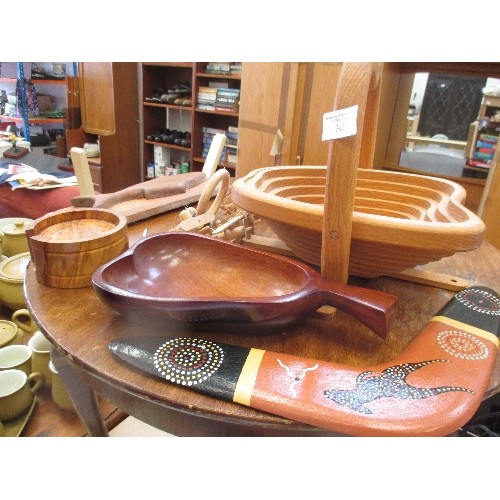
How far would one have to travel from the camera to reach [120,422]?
3.28ft

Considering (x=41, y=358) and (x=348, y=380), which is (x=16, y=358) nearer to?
(x=41, y=358)

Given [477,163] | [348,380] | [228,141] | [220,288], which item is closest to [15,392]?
[220,288]

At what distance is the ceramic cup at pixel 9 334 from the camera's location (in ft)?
2.99

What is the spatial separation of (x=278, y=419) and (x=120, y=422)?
797 millimetres

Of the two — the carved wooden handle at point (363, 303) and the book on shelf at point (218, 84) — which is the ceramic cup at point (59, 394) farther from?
the book on shelf at point (218, 84)

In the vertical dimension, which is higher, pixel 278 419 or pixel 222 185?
pixel 222 185

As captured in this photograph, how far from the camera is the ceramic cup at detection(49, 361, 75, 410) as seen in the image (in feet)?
2.91

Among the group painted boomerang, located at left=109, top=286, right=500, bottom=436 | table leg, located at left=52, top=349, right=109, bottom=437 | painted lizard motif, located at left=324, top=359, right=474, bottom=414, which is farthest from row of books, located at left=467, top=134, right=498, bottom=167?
table leg, located at left=52, top=349, right=109, bottom=437

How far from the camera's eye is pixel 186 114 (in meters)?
3.24

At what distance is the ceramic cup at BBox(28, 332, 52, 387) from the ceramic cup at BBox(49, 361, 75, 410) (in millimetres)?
24

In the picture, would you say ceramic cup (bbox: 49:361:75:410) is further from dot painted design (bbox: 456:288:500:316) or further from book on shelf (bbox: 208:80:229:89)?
book on shelf (bbox: 208:80:229:89)

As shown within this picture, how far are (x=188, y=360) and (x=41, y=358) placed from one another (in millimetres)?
675
